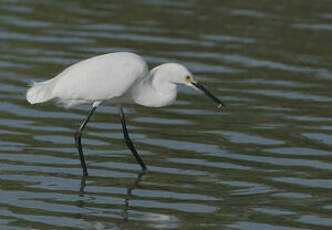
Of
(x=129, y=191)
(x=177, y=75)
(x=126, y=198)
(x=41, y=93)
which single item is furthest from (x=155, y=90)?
(x=126, y=198)

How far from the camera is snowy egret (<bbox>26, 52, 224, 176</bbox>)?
10.6m

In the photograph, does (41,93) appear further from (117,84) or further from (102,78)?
(117,84)

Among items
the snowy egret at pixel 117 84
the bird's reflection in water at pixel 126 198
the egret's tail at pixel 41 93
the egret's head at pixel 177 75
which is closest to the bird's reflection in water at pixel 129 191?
the bird's reflection in water at pixel 126 198

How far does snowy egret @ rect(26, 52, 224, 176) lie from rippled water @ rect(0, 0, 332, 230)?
22.3 inches

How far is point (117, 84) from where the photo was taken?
10570 millimetres

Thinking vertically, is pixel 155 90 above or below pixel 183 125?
above

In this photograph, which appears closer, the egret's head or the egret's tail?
the egret's head

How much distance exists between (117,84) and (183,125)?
195cm

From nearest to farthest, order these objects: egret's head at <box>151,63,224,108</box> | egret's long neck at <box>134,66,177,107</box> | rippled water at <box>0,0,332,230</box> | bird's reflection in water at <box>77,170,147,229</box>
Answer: bird's reflection in water at <box>77,170,147,229</box> → rippled water at <box>0,0,332,230</box> → egret's head at <box>151,63,224,108</box> → egret's long neck at <box>134,66,177,107</box>

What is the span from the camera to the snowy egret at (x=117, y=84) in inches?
416

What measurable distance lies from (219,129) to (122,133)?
1055 millimetres

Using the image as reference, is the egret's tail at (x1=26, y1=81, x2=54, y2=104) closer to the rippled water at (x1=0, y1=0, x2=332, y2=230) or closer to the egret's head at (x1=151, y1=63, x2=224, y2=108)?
the rippled water at (x1=0, y1=0, x2=332, y2=230)

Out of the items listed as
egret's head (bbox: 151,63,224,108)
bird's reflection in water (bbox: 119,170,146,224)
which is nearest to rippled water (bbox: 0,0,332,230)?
bird's reflection in water (bbox: 119,170,146,224)

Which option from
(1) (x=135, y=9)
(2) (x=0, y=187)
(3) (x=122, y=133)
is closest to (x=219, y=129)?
(3) (x=122, y=133)
